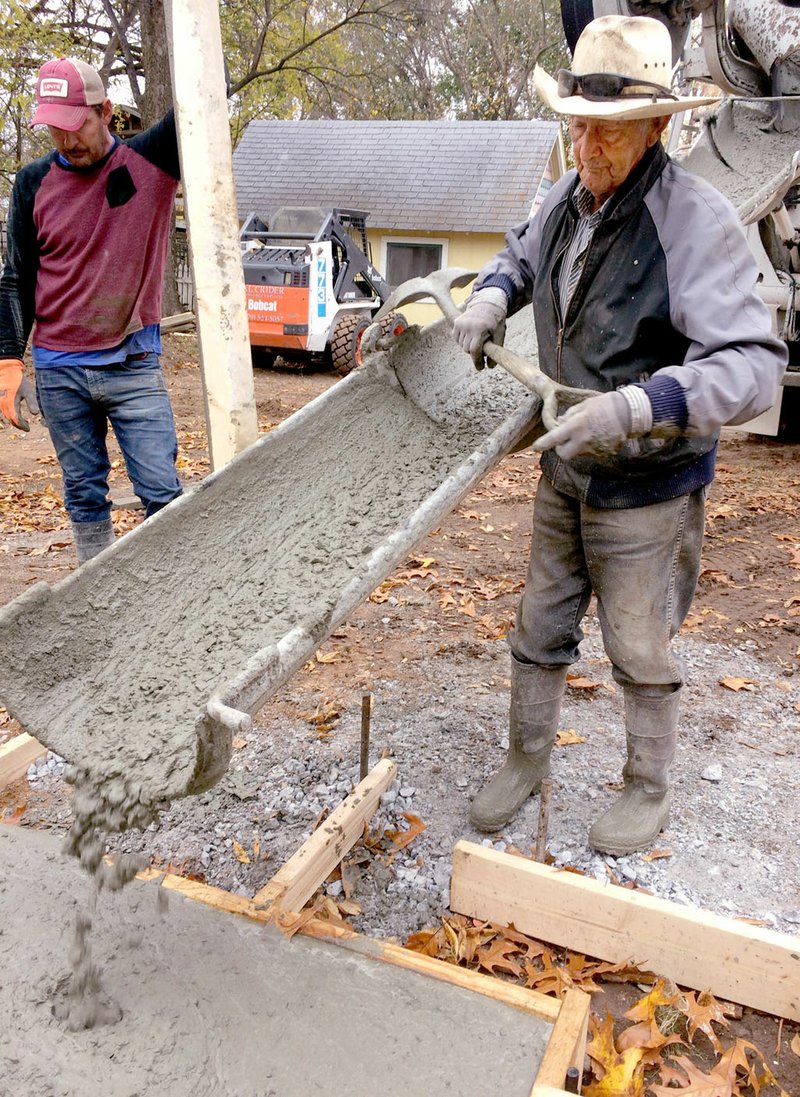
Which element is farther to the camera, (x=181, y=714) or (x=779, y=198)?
(x=779, y=198)

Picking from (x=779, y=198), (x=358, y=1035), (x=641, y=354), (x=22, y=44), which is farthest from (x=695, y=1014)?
(x=22, y=44)

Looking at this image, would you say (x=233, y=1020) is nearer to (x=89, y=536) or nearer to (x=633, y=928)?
(x=633, y=928)

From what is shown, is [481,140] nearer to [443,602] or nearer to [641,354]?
[443,602]

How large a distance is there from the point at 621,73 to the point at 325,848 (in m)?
2.21

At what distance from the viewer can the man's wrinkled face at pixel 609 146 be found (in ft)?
7.34

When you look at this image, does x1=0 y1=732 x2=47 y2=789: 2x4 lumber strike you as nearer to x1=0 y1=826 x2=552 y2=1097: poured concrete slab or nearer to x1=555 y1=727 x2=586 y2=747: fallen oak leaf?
x1=0 y1=826 x2=552 y2=1097: poured concrete slab

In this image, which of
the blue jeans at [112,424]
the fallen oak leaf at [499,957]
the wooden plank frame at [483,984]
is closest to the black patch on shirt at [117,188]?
the blue jeans at [112,424]

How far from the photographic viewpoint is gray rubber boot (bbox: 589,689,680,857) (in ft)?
8.97

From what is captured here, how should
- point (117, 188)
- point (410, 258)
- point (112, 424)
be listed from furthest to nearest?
point (410, 258) → point (112, 424) → point (117, 188)

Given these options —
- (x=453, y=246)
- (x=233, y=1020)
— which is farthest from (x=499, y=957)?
(x=453, y=246)

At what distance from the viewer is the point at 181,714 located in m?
2.23

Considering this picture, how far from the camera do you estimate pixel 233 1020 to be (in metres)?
2.02

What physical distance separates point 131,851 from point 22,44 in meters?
15.8

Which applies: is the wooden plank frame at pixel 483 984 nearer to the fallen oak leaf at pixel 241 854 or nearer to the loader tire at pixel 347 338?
the fallen oak leaf at pixel 241 854
